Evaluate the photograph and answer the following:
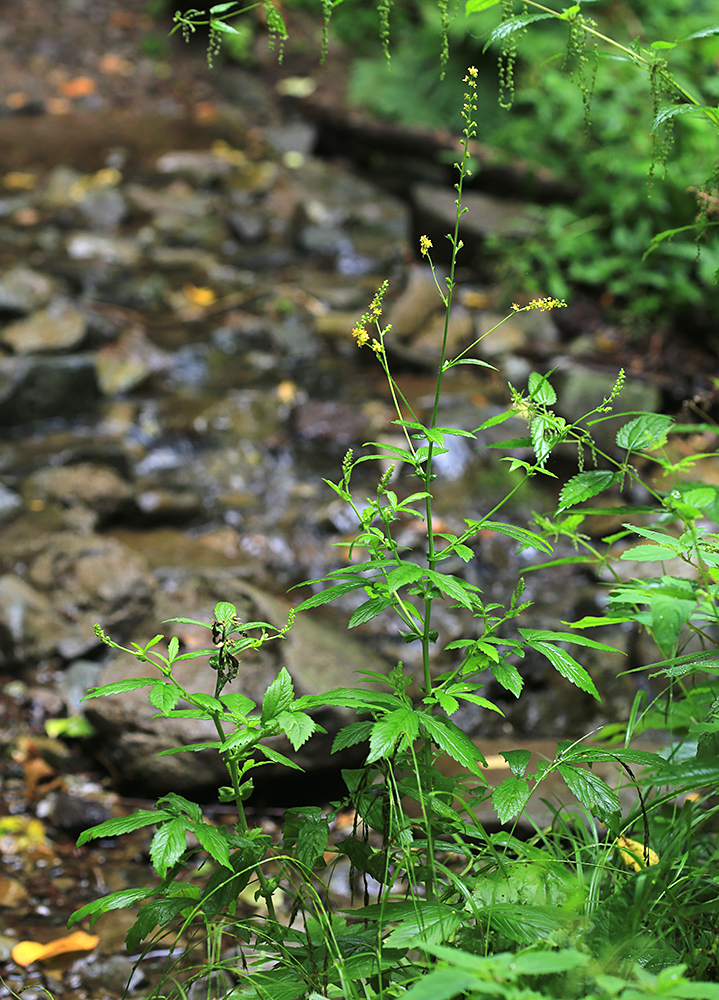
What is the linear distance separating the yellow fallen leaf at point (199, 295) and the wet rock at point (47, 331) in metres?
0.94

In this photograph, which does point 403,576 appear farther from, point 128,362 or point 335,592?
point 128,362

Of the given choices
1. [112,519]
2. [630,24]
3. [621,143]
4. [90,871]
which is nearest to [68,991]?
[90,871]

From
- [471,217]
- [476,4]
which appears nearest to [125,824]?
[476,4]

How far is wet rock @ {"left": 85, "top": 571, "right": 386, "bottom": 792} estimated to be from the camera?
2635mm

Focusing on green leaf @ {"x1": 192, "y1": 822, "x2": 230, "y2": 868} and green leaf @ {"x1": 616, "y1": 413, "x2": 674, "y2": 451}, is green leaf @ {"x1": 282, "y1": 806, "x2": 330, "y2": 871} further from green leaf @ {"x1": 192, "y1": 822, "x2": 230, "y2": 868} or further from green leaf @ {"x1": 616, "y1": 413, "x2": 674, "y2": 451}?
green leaf @ {"x1": 616, "y1": 413, "x2": 674, "y2": 451}

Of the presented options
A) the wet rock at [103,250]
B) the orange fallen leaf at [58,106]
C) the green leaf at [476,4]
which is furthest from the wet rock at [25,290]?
the green leaf at [476,4]

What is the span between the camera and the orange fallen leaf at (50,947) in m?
2.05

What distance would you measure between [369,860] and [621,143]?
632cm

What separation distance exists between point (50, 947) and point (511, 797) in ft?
4.82

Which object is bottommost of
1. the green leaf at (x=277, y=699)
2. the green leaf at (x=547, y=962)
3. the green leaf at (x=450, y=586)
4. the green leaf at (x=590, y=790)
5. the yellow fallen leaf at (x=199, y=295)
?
the yellow fallen leaf at (x=199, y=295)

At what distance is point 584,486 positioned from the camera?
4.49 feet

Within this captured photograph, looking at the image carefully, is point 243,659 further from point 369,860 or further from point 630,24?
point 630,24

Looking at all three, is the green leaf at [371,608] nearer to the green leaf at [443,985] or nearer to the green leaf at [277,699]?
the green leaf at [277,699]

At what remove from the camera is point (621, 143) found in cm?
636
